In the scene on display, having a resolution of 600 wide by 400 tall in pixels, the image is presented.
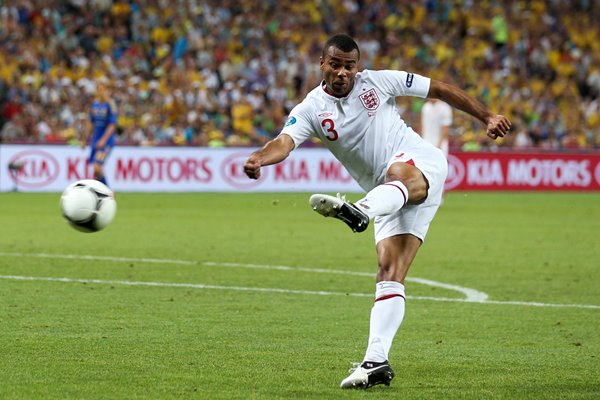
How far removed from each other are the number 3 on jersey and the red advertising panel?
2350cm

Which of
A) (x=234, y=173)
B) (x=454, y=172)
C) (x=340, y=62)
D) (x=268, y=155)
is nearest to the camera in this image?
(x=268, y=155)

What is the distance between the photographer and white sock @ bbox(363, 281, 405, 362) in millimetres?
6977

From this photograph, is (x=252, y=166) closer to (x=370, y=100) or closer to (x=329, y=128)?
(x=329, y=128)

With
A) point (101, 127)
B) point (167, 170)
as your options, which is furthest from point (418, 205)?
point (167, 170)

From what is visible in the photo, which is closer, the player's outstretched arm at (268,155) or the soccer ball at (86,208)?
the player's outstretched arm at (268,155)

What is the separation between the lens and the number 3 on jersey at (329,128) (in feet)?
24.1

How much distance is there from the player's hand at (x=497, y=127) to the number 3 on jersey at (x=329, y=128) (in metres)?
0.96

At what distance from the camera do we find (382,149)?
7.48 meters

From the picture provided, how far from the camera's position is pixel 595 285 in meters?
12.8

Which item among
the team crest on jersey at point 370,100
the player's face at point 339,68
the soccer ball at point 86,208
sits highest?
the player's face at point 339,68

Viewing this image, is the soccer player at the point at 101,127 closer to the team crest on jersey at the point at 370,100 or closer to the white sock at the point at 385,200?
the team crest on jersey at the point at 370,100

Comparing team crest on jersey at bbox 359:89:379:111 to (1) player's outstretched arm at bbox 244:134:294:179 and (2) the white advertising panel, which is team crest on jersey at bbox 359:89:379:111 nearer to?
(1) player's outstretched arm at bbox 244:134:294:179

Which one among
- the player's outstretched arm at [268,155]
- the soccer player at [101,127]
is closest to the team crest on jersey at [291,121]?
the player's outstretched arm at [268,155]

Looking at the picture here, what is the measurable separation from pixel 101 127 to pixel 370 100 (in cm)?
1718
